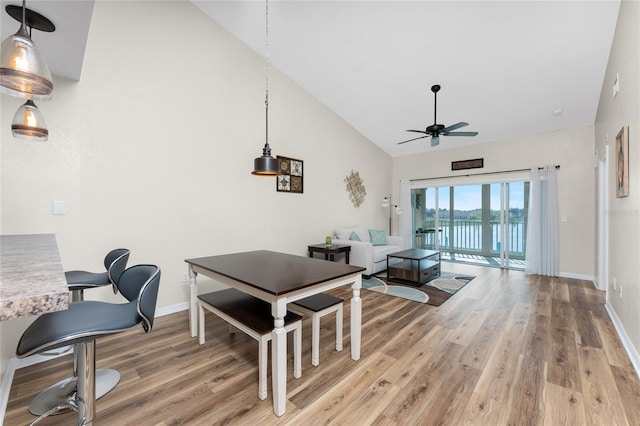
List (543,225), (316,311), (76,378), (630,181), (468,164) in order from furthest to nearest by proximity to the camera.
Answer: (468,164) < (543,225) < (630,181) < (316,311) < (76,378)

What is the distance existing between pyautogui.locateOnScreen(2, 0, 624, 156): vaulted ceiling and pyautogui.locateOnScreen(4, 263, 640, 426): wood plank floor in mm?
2435

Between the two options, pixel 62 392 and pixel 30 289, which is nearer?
pixel 30 289

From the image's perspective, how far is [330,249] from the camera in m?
4.47

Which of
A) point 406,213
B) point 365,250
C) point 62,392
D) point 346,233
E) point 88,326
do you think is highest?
point 406,213

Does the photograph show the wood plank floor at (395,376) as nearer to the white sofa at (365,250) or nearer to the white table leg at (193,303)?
the white table leg at (193,303)

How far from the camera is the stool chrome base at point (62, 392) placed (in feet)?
5.53

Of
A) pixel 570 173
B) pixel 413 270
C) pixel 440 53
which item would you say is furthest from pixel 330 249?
pixel 570 173

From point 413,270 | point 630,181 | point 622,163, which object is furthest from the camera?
point 413,270

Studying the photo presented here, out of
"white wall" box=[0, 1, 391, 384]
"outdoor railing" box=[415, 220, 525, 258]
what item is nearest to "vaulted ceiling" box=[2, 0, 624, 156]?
"white wall" box=[0, 1, 391, 384]

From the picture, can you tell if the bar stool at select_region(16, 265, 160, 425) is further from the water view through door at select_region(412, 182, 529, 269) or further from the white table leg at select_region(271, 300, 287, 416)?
the water view through door at select_region(412, 182, 529, 269)

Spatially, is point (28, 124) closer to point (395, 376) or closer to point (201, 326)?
point (201, 326)

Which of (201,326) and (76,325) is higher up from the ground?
(76,325)

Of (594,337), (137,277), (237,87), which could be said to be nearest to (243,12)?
(237,87)

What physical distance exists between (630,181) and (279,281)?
121 inches
